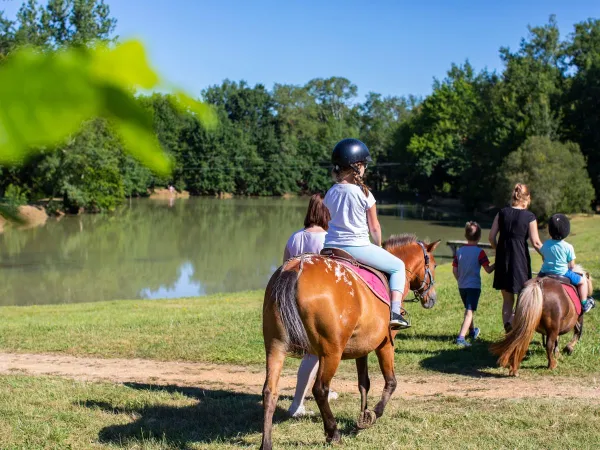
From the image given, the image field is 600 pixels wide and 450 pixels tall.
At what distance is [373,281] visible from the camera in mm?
5844

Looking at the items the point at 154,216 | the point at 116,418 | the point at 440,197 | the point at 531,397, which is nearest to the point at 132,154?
the point at 116,418

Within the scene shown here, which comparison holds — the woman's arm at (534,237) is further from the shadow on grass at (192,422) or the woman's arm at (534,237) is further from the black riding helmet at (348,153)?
the shadow on grass at (192,422)

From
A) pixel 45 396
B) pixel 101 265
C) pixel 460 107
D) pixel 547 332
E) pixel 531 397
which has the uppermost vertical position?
pixel 460 107

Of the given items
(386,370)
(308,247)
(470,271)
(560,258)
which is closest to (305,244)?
(308,247)

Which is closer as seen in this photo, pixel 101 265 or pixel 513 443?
pixel 513 443

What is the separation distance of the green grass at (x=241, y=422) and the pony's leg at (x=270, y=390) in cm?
46

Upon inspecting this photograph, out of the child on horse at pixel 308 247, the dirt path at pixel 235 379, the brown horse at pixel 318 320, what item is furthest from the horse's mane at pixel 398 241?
the dirt path at pixel 235 379

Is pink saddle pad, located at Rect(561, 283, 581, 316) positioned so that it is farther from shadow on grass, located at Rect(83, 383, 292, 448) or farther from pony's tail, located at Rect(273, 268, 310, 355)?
pony's tail, located at Rect(273, 268, 310, 355)

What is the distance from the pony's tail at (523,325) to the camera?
8141 mm

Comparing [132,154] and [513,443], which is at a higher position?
[132,154]

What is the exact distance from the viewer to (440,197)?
76.4 meters

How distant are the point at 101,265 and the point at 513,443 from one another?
24.3m

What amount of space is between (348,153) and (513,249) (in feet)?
14.2

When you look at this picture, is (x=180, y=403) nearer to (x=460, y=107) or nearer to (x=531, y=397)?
(x=531, y=397)
